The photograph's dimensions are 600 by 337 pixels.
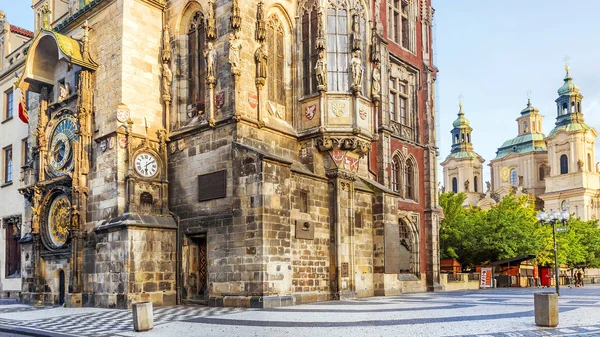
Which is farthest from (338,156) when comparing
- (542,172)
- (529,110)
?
(529,110)

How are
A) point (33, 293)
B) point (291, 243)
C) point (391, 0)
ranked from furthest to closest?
point (391, 0), point (33, 293), point (291, 243)

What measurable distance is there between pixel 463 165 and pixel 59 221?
9961cm

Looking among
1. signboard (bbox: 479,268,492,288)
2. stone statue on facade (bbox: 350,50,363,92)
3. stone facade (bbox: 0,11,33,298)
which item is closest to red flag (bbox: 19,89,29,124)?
stone facade (bbox: 0,11,33,298)

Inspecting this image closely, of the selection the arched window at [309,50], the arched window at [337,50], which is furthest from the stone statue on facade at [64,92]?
the arched window at [337,50]

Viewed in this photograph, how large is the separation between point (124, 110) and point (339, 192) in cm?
876

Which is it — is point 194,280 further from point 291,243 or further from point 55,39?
point 55,39

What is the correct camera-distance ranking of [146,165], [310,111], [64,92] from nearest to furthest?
1. [146,165]
2. [310,111]
3. [64,92]

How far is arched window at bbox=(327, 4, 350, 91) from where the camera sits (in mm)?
24828

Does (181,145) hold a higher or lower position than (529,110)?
lower

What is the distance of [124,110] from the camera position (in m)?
23.6


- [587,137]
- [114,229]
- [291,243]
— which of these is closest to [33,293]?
[114,229]

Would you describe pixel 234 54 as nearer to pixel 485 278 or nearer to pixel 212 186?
pixel 212 186

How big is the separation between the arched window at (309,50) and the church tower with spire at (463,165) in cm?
9473

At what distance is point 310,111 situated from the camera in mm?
24859
